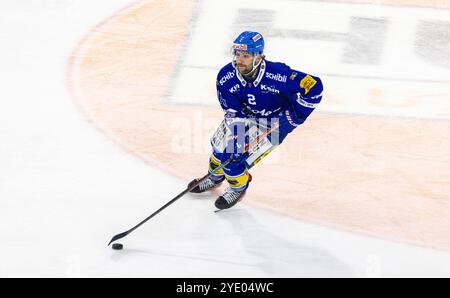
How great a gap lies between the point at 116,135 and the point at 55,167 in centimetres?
75

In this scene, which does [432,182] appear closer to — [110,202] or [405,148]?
[405,148]

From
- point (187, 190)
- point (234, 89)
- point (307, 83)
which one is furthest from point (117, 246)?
point (307, 83)

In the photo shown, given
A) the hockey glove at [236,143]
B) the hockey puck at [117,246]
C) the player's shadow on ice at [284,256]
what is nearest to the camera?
the player's shadow on ice at [284,256]

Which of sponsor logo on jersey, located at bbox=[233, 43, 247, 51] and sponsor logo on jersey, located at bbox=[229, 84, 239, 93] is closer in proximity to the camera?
sponsor logo on jersey, located at bbox=[233, 43, 247, 51]

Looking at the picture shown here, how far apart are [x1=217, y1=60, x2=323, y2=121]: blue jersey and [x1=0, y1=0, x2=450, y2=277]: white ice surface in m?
0.90

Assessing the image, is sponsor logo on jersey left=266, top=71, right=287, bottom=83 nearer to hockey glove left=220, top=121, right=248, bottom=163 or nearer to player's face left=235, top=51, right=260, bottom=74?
player's face left=235, top=51, right=260, bottom=74

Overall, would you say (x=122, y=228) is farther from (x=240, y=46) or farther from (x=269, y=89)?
(x=240, y=46)

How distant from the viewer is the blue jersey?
7.95 meters

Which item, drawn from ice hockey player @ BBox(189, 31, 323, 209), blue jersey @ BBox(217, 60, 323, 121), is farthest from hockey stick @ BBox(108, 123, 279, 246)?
blue jersey @ BBox(217, 60, 323, 121)

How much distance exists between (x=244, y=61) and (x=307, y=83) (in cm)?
50

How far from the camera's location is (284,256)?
25.9ft

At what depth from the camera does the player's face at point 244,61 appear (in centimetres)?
782

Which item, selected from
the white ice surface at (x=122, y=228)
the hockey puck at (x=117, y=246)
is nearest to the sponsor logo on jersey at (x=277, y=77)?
the white ice surface at (x=122, y=228)

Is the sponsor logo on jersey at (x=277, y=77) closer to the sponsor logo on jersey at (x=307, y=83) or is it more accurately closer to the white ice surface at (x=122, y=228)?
the sponsor logo on jersey at (x=307, y=83)
